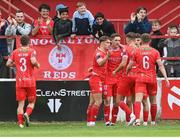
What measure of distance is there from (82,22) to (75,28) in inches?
10.5

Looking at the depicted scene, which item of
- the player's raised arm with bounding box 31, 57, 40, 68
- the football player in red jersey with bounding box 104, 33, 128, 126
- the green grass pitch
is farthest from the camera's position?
the football player in red jersey with bounding box 104, 33, 128, 126

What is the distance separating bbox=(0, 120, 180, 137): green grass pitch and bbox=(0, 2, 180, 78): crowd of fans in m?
1.79

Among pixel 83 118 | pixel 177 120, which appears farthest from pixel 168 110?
pixel 83 118

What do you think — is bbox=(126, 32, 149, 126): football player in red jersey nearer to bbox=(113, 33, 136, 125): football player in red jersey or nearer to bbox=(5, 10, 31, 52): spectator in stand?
bbox=(113, 33, 136, 125): football player in red jersey

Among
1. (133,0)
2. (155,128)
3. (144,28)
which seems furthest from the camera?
(133,0)

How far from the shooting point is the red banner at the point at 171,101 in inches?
1091

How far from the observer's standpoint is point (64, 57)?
27.2 meters

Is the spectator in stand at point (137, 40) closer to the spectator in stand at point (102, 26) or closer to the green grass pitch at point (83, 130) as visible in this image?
the spectator in stand at point (102, 26)

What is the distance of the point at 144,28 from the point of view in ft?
89.1

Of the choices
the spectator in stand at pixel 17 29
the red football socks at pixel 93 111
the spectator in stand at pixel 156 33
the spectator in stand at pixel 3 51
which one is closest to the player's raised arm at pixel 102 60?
the red football socks at pixel 93 111

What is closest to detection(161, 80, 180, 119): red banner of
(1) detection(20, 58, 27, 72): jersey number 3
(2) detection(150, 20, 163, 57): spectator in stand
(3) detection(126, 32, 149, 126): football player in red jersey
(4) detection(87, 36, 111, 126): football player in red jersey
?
(2) detection(150, 20, 163, 57): spectator in stand

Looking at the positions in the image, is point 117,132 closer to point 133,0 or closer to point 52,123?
point 52,123

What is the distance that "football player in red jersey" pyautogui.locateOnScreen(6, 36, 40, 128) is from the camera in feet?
82.8

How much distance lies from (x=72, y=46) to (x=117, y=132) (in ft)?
15.9
